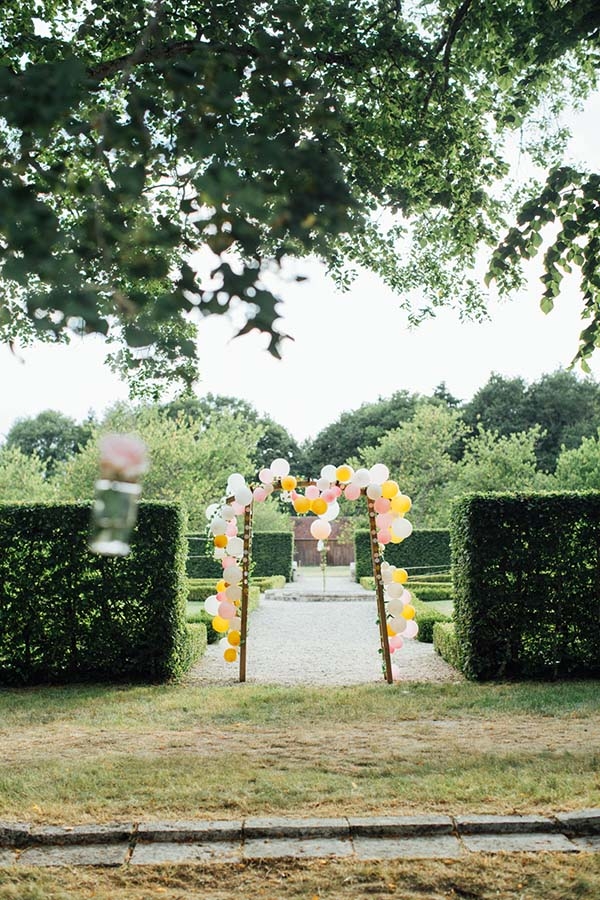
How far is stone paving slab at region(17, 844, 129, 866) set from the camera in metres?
3.84

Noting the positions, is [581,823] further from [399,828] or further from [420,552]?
[420,552]

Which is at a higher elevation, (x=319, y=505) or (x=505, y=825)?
(x=319, y=505)

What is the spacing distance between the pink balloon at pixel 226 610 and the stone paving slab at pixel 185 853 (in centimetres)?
584

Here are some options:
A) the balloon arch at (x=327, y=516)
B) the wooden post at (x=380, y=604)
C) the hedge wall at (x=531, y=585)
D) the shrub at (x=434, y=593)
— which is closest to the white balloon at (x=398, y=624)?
the balloon arch at (x=327, y=516)

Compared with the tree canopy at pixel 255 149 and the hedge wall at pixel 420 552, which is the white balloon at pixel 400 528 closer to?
the tree canopy at pixel 255 149

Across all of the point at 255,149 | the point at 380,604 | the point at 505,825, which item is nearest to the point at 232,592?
the point at 380,604

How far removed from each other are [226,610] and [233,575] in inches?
18.8

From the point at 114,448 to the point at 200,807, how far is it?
3.42m

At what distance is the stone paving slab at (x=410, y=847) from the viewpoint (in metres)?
3.86

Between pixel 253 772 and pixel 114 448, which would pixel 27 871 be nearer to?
pixel 253 772

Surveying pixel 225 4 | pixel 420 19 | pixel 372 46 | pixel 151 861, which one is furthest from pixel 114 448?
pixel 420 19

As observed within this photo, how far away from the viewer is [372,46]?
7.03 m

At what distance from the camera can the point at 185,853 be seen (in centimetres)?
393

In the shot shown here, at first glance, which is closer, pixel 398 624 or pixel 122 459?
pixel 122 459
